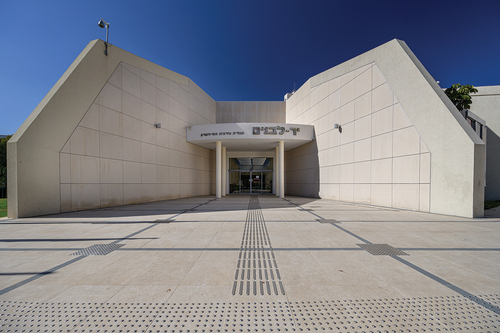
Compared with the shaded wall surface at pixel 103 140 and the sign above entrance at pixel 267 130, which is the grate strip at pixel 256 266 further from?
the sign above entrance at pixel 267 130

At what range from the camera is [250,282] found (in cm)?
317

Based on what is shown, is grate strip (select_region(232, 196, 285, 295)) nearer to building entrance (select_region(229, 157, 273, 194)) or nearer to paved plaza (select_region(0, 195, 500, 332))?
paved plaza (select_region(0, 195, 500, 332))

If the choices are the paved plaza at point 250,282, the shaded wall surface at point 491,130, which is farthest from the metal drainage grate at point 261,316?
the shaded wall surface at point 491,130

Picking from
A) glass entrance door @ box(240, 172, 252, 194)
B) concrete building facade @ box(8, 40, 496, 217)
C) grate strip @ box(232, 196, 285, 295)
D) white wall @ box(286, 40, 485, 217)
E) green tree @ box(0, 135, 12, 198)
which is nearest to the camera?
grate strip @ box(232, 196, 285, 295)

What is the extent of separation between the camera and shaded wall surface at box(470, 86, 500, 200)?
18.3 metres

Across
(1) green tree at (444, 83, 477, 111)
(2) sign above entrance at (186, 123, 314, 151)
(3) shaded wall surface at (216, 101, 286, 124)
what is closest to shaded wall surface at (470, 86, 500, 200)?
(1) green tree at (444, 83, 477, 111)

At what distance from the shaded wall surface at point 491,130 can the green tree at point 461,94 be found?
7.95 metres

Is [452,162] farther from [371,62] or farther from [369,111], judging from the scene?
[371,62]

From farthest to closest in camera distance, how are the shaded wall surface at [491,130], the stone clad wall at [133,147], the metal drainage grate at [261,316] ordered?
1. the shaded wall surface at [491,130]
2. the stone clad wall at [133,147]
3. the metal drainage grate at [261,316]

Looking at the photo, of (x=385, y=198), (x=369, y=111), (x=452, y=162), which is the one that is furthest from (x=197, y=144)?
(x=452, y=162)

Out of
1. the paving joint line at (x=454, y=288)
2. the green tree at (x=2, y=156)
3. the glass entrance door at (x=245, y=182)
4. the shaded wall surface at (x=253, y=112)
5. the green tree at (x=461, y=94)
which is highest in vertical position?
the shaded wall surface at (x=253, y=112)

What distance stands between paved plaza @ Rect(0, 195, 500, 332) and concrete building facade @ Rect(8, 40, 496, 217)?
14.3 ft

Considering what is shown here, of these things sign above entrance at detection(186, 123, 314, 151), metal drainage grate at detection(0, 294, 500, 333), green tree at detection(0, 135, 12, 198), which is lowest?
metal drainage grate at detection(0, 294, 500, 333)

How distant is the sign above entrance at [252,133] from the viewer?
16938mm
